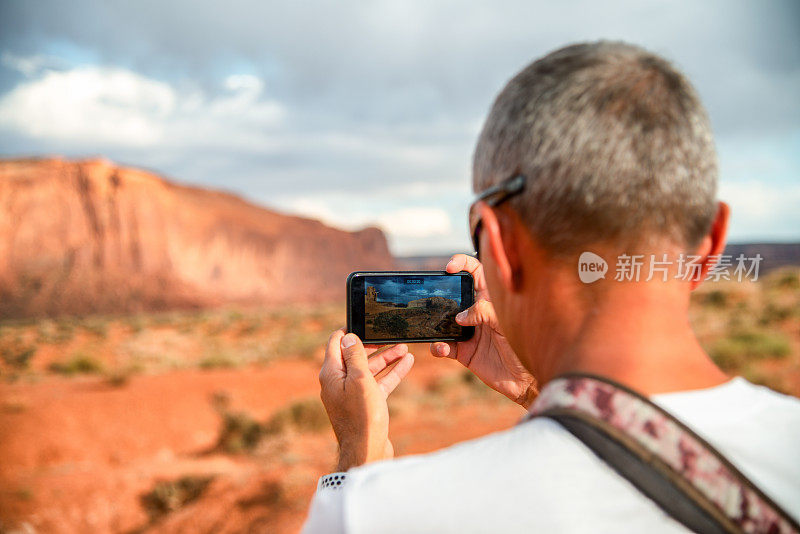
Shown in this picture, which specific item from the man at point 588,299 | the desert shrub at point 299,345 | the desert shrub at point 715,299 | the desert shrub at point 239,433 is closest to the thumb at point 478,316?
the man at point 588,299

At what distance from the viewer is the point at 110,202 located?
60438mm

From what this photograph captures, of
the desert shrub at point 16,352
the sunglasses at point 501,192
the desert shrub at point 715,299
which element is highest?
the sunglasses at point 501,192

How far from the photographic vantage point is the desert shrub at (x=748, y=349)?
1260 centimetres

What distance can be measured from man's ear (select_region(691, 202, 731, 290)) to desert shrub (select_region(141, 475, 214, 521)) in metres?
8.36

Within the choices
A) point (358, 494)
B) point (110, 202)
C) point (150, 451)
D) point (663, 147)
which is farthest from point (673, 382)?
point (110, 202)

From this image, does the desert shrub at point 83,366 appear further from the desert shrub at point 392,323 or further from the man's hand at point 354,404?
the man's hand at point 354,404

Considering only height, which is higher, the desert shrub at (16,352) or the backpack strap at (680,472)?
the backpack strap at (680,472)

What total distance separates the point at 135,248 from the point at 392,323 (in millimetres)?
63333

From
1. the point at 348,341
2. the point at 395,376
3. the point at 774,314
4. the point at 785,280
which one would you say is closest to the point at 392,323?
the point at 395,376

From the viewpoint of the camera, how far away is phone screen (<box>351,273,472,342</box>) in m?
2.31


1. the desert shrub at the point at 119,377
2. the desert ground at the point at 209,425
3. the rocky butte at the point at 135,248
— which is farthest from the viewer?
the rocky butte at the point at 135,248

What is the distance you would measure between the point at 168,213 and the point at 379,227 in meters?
32.1

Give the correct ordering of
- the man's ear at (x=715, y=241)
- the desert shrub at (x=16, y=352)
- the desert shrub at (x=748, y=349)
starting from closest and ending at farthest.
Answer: the man's ear at (x=715, y=241), the desert shrub at (x=748, y=349), the desert shrub at (x=16, y=352)

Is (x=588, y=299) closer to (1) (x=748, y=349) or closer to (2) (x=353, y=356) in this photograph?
(2) (x=353, y=356)
